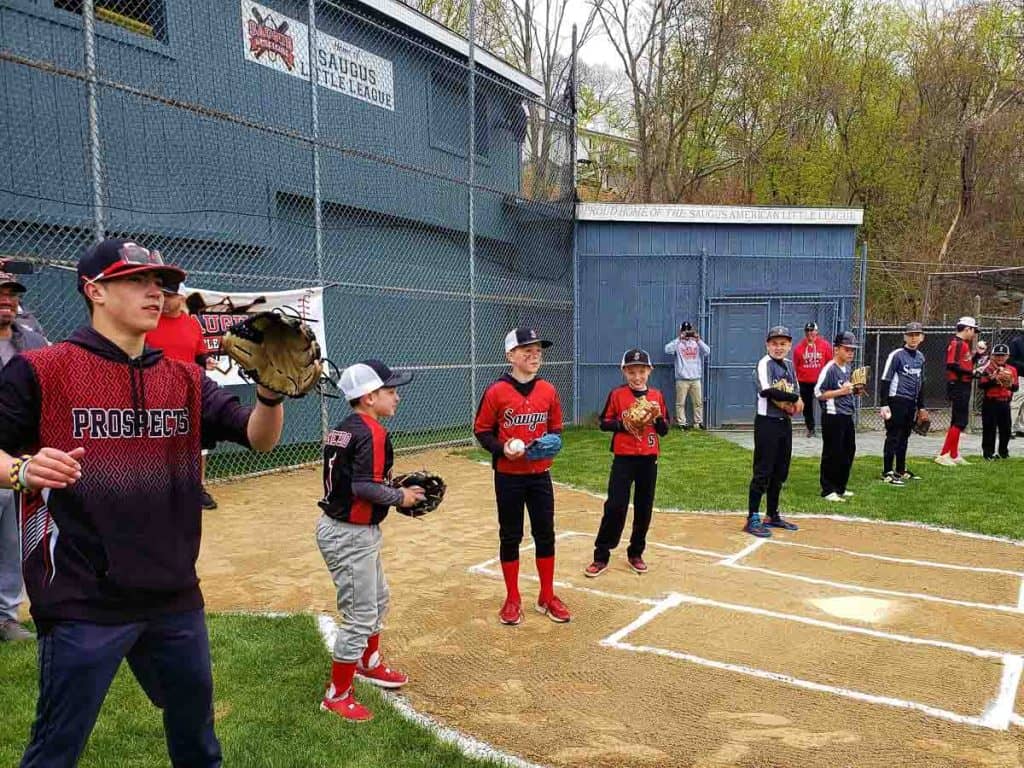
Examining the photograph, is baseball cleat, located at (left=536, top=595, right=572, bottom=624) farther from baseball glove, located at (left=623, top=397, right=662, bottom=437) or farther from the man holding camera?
the man holding camera

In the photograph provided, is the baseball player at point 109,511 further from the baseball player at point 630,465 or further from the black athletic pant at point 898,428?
the black athletic pant at point 898,428

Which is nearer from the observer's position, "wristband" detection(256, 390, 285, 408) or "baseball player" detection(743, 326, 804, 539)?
"wristband" detection(256, 390, 285, 408)

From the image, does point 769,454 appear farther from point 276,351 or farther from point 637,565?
point 276,351

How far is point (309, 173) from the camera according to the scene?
11.6 m

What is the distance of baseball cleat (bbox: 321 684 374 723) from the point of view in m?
3.73

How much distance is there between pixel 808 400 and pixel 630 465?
9563mm

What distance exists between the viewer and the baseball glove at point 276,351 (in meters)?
2.43

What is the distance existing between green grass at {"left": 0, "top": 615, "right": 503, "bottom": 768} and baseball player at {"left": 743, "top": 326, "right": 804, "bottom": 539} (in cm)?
480

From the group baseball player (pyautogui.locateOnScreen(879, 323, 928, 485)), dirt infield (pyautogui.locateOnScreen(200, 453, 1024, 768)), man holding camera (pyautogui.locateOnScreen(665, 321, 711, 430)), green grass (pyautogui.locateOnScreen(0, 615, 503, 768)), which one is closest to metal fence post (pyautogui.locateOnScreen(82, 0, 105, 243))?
dirt infield (pyautogui.locateOnScreen(200, 453, 1024, 768))

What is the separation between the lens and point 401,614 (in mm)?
5266

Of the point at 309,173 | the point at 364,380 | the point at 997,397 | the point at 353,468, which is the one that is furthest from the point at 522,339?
the point at 997,397

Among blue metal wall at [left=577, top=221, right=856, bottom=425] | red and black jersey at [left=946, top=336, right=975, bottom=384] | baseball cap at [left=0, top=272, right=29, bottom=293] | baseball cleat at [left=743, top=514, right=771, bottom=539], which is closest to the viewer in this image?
baseball cap at [left=0, top=272, right=29, bottom=293]

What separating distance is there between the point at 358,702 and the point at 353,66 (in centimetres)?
1085

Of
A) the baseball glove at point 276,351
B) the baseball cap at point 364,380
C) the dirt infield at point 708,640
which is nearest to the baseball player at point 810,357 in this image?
the dirt infield at point 708,640
